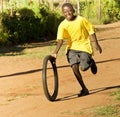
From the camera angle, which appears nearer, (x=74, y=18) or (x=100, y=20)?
(x=74, y=18)

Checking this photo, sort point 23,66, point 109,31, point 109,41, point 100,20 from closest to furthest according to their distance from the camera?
point 23,66, point 109,41, point 109,31, point 100,20

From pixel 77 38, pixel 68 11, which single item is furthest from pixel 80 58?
pixel 68 11

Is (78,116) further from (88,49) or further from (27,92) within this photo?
(27,92)

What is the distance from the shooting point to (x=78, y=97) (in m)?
8.94

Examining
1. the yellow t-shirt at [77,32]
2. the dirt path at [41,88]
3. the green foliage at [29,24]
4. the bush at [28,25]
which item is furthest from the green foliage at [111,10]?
the yellow t-shirt at [77,32]

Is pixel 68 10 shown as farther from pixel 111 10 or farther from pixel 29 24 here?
pixel 111 10

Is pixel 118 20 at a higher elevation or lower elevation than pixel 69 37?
lower

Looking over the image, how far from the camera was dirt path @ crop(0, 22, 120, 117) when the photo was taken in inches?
319

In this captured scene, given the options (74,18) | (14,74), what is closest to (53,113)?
(74,18)

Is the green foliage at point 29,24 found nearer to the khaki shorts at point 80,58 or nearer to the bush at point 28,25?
the bush at point 28,25

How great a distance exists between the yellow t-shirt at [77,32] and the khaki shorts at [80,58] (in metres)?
0.07

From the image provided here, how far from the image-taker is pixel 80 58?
885cm

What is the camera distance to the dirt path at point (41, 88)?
26.6 feet

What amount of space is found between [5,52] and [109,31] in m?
6.58
